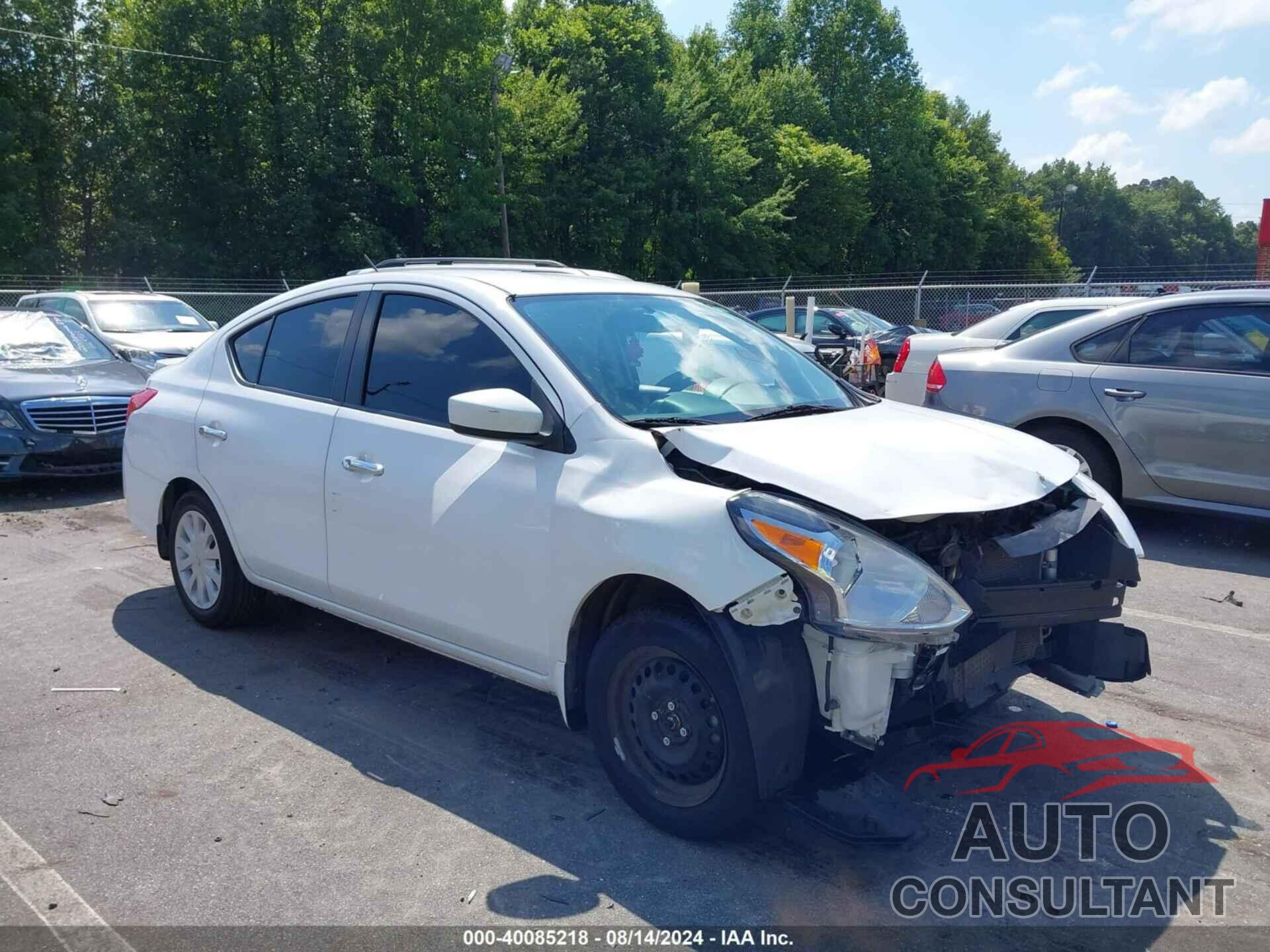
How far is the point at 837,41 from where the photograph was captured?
204 feet

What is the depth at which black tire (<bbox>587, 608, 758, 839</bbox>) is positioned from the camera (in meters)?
3.12

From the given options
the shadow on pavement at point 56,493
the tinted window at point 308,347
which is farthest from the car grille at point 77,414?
the tinted window at point 308,347

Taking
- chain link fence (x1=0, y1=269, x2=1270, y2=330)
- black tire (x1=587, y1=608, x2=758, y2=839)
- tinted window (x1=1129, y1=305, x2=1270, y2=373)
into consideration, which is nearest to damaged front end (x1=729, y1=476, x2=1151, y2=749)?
black tire (x1=587, y1=608, x2=758, y2=839)

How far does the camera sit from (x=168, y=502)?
5.48 m

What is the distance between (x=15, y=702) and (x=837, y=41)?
64.9 meters

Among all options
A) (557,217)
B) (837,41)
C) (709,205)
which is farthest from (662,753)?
(837,41)

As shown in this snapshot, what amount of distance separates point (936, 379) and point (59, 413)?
7172mm

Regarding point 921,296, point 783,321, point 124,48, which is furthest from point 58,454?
point 124,48

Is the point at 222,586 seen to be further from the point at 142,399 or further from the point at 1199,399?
the point at 1199,399

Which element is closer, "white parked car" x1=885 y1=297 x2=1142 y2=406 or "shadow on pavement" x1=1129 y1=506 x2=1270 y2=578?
"shadow on pavement" x1=1129 y1=506 x2=1270 y2=578

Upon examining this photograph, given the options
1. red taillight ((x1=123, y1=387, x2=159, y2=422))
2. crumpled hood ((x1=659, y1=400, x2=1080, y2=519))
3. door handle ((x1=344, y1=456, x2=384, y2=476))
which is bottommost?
door handle ((x1=344, y1=456, x2=384, y2=476))

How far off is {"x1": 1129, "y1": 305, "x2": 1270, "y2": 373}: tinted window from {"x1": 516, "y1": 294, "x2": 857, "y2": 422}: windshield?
375 centimetres

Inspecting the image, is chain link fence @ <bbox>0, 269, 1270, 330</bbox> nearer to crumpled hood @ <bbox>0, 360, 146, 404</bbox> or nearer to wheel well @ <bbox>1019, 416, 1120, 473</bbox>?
crumpled hood @ <bbox>0, 360, 146, 404</bbox>

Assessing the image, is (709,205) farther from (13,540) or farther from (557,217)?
(13,540)
